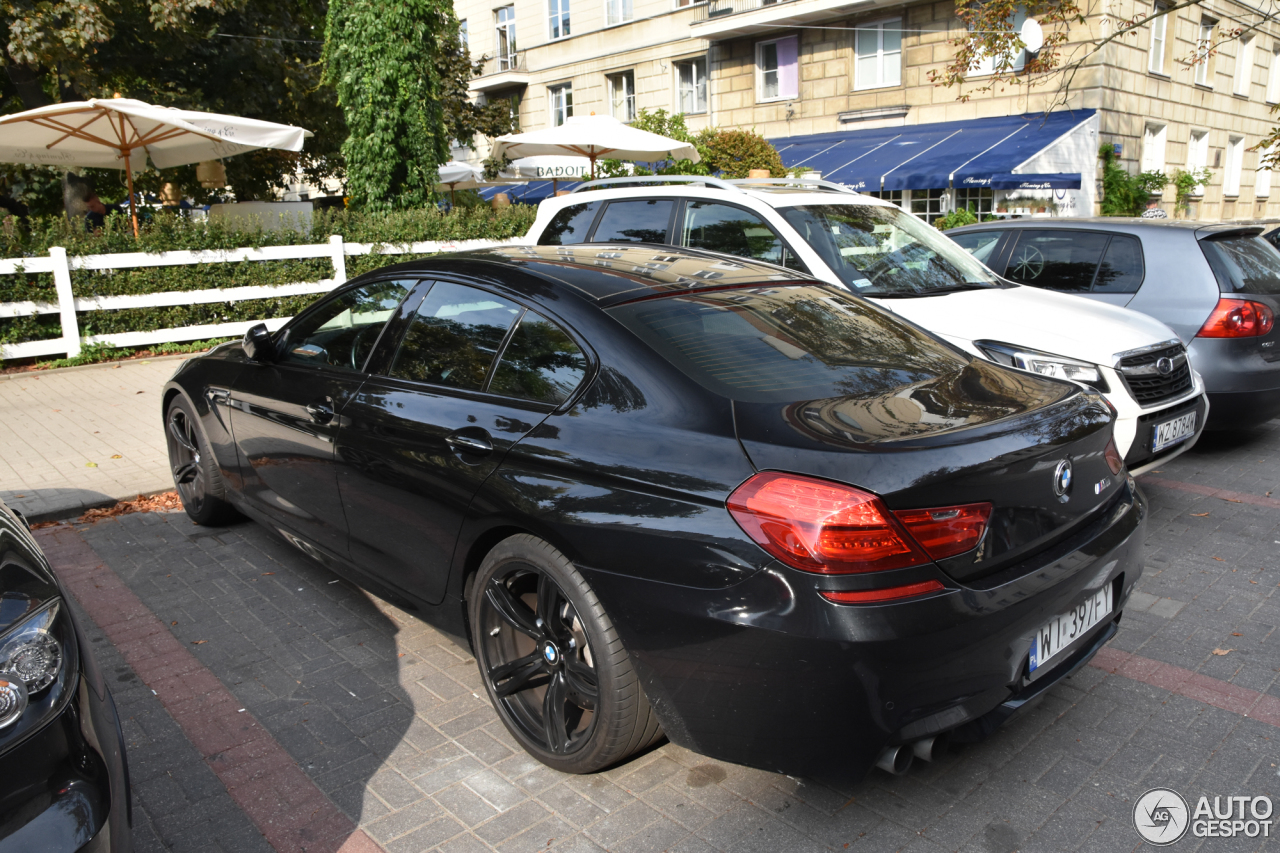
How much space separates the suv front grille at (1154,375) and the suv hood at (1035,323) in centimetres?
8

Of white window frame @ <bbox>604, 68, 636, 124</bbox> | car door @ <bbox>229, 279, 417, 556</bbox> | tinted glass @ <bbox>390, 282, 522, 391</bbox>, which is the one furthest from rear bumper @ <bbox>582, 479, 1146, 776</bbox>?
white window frame @ <bbox>604, 68, 636, 124</bbox>

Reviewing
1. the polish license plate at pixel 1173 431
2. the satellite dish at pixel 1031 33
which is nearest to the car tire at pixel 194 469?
the polish license plate at pixel 1173 431

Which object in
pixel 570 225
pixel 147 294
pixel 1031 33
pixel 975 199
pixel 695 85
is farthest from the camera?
pixel 695 85

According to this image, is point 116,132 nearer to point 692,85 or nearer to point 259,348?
point 259,348

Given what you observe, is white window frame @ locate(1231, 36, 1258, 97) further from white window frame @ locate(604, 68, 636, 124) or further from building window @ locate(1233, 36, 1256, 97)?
white window frame @ locate(604, 68, 636, 124)

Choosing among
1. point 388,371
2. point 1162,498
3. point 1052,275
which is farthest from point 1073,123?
point 388,371

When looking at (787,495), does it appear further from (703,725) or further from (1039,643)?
(1039,643)

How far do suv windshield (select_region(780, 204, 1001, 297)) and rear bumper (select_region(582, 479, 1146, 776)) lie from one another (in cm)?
330

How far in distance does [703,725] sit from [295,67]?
64.9 ft

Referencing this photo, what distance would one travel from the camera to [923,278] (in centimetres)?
591

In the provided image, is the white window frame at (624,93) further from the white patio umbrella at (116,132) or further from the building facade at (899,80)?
the white patio umbrella at (116,132)

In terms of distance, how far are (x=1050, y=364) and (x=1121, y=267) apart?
2260 millimetres

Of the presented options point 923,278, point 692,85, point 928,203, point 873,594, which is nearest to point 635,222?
point 923,278

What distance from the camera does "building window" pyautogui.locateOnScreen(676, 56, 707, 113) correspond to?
3036cm
